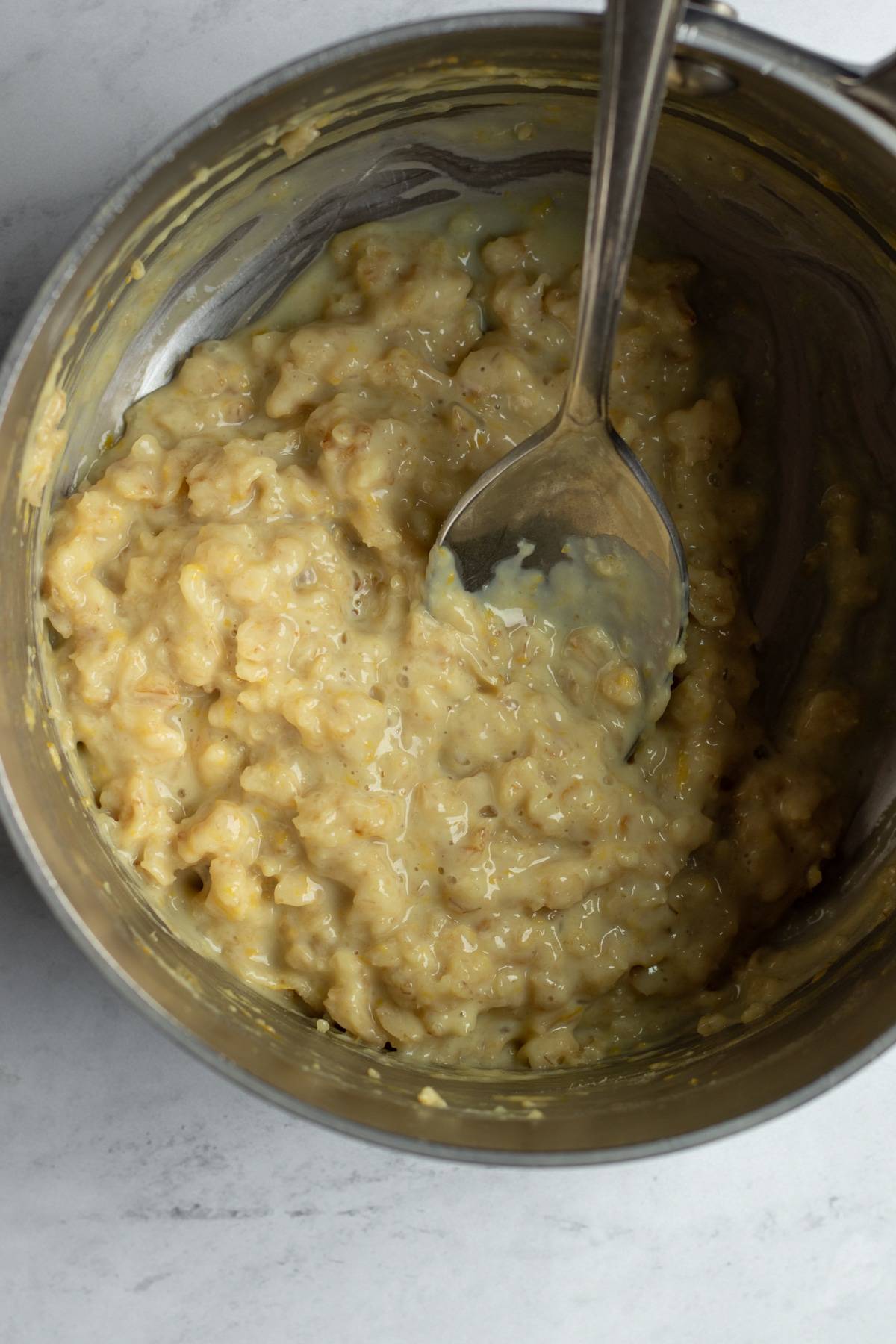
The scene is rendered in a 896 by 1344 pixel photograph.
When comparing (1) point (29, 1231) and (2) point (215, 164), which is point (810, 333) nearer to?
(2) point (215, 164)

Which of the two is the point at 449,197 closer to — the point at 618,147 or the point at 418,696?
the point at 618,147

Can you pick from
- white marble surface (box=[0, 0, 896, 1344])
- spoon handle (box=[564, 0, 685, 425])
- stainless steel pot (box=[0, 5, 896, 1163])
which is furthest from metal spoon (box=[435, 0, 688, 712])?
white marble surface (box=[0, 0, 896, 1344])

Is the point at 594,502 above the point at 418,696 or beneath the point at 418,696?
above

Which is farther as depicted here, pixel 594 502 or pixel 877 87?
pixel 594 502

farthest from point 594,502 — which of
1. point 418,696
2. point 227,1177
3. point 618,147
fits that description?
point 227,1177

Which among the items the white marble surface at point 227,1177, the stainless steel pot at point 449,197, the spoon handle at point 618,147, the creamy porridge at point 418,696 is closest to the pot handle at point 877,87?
the stainless steel pot at point 449,197

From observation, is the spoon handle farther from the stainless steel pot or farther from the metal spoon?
the stainless steel pot
